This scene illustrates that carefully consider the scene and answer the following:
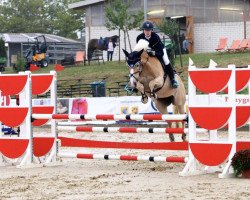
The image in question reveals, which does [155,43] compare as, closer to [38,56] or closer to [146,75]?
[146,75]

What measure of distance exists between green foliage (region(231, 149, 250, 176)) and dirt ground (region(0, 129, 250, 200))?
5.3 inches

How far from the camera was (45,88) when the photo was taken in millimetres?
13031

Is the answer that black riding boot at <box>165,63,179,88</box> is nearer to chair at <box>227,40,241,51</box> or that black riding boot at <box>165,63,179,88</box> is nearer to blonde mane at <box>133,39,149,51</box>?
blonde mane at <box>133,39,149,51</box>

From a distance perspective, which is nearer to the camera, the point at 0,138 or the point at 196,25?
the point at 0,138

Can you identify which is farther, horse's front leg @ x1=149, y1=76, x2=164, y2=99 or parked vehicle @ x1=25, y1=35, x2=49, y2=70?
parked vehicle @ x1=25, y1=35, x2=49, y2=70

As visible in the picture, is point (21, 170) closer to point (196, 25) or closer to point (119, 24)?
point (119, 24)

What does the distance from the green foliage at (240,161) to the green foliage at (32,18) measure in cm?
6530

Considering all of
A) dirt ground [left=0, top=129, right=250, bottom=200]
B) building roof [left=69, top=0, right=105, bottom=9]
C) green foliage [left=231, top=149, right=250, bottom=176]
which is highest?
building roof [left=69, top=0, right=105, bottom=9]

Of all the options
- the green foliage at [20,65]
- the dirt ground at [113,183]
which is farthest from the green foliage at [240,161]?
the green foliage at [20,65]

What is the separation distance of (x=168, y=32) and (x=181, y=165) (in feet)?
83.4

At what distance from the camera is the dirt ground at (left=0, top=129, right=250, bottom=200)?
9.03m

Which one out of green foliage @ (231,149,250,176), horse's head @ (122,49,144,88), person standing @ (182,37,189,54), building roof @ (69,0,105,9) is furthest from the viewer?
building roof @ (69,0,105,9)

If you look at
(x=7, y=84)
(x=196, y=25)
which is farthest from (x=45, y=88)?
(x=196, y=25)

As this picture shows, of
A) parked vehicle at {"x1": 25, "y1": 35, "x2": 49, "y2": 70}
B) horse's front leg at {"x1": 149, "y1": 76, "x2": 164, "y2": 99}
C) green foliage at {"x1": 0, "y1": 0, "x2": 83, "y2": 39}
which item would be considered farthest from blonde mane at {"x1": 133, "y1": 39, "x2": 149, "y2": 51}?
green foliage at {"x1": 0, "y1": 0, "x2": 83, "y2": 39}
